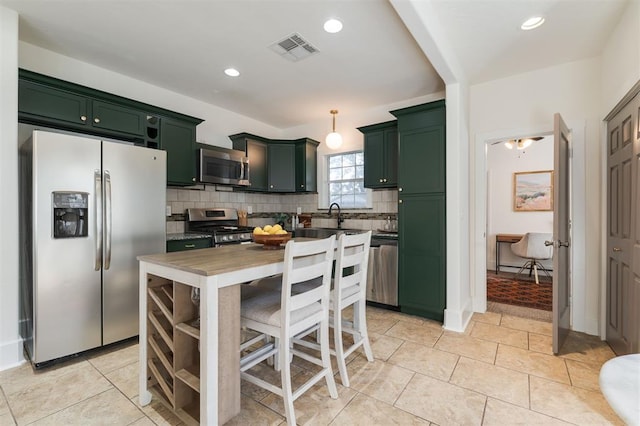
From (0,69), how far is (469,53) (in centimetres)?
383

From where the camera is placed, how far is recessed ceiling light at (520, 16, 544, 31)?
7.55 ft

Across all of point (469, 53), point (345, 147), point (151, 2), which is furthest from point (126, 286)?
point (469, 53)

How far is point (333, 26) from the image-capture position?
242 cm

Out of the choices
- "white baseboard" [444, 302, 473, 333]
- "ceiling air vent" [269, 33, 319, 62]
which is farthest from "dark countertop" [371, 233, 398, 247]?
"ceiling air vent" [269, 33, 319, 62]

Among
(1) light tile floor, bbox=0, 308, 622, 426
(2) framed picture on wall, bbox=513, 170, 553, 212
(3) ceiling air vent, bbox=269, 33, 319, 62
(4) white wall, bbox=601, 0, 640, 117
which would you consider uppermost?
(3) ceiling air vent, bbox=269, 33, 319, 62

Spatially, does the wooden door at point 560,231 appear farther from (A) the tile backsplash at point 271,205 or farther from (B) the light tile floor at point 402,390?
(A) the tile backsplash at point 271,205

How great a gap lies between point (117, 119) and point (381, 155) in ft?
9.85

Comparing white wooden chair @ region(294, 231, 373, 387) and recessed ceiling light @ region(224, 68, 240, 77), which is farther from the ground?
recessed ceiling light @ region(224, 68, 240, 77)

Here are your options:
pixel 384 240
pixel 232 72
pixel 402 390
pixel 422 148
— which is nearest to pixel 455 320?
pixel 384 240

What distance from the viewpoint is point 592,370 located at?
2225mm

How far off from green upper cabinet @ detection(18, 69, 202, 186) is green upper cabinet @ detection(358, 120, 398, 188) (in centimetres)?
221

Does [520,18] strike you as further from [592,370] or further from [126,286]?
[126,286]

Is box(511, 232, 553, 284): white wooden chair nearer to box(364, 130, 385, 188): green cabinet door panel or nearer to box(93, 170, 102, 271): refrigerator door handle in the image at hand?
box(364, 130, 385, 188): green cabinet door panel

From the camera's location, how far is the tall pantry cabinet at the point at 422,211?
3.17 metres
